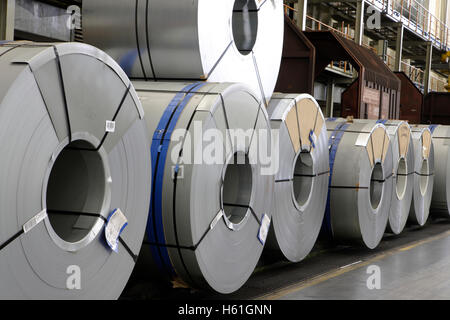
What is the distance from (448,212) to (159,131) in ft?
21.4

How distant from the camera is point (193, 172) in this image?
124 inches

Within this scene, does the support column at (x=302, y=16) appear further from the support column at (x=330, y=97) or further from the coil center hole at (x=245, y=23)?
the coil center hole at (x=245, y=23)

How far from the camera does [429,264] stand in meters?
5.58

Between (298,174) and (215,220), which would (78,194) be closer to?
(215,220)

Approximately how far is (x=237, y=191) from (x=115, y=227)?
137 centimetres

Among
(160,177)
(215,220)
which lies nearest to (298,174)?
(215,220)

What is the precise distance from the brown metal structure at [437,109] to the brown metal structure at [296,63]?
696cm

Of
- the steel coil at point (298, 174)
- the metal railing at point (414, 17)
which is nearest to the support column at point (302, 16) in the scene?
the metal railing at point (414, 17)

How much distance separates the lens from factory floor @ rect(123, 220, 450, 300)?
165 inches

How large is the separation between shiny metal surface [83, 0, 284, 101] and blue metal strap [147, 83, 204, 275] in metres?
0.55
